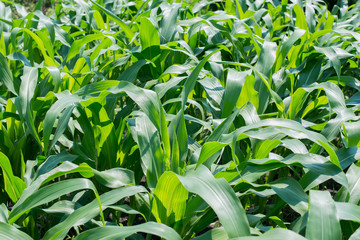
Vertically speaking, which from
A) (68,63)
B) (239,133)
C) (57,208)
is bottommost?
(57,208)

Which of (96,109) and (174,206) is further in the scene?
(96,109)

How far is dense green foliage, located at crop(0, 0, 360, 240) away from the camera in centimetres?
87

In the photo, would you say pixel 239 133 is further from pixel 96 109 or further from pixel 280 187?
pixel 96 109

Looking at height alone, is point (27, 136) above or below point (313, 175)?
below

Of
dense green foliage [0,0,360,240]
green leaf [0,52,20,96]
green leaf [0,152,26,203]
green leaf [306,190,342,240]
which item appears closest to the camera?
green leaf [306,190,342,240]

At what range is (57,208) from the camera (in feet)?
3.48

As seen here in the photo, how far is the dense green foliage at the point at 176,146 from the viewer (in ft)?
2.84

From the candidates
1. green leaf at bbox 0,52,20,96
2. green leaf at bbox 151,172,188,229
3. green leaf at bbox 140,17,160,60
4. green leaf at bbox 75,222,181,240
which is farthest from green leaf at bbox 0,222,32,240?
green leaf at bbox 140,17,160,60

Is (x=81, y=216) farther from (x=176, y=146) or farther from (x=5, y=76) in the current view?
(x=5, y=76)

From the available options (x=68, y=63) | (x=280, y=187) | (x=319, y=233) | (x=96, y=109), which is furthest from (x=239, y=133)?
(x=68, y=63)

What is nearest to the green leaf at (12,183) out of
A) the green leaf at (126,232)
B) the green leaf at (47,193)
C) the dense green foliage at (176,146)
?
the dense green foliage at (176,146)

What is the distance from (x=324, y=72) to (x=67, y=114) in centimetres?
119

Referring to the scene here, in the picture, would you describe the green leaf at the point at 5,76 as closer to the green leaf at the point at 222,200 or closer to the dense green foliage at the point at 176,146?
the dense green foliage at the point at 176,146

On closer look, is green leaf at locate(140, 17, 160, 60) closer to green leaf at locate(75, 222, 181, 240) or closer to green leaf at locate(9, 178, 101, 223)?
green leaf at locate(9, 178, 101, 223)
